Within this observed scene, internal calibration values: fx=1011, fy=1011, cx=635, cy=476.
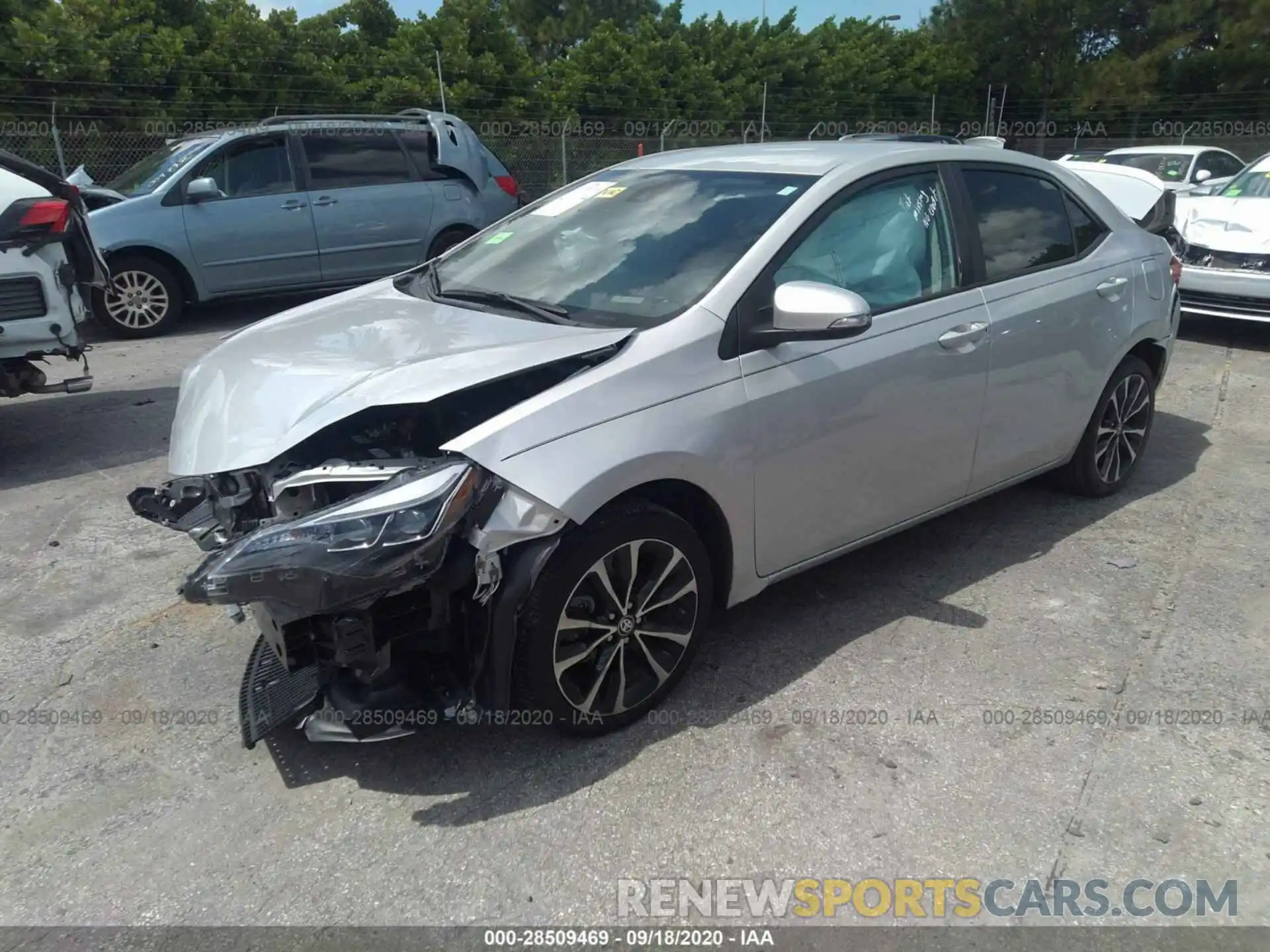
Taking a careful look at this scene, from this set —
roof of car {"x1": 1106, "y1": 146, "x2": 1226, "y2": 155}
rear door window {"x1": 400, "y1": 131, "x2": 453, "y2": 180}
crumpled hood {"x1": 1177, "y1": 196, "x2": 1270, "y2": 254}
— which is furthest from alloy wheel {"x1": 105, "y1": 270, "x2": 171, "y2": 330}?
roof of car {"x1": 1106, "y1": 146, "x2": 1226, "y2": 155}

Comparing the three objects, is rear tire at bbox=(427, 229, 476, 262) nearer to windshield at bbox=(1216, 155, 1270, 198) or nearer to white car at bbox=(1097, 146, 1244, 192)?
windshield at bbox=(1216, 155, 1270, 198)

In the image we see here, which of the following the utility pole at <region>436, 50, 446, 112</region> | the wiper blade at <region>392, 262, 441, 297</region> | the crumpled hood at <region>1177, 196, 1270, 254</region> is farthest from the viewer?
the utility pole at <region>436, 50, 446, 112</region>

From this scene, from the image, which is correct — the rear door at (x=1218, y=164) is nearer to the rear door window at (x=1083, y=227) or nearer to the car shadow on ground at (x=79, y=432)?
the rear door window at (x=1083, y=227)

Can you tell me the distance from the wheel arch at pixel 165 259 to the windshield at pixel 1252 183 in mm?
9710

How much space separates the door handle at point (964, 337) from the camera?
3766mm

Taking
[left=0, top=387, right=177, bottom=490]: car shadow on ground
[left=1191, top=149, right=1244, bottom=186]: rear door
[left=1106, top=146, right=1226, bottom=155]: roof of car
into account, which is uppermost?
[left=1106, top=146, right=1226, bottom=155]: roof of car

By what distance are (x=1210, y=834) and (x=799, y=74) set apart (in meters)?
26.3

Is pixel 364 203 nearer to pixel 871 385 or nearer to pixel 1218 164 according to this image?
pixel 871 385

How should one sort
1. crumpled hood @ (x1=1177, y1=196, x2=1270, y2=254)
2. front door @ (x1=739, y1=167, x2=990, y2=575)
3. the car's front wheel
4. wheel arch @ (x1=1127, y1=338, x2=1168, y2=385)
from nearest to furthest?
the car's front wheel
front door @ (x1=739, y1=167, x2=990, y2=575)
wheel arch @ (x1=1127, y1=338, x2=1168, y2=385)
crumpled hood @ (x1=1177, y1=196, x2=1270, y2=254)

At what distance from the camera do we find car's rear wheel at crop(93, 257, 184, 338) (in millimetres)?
8953

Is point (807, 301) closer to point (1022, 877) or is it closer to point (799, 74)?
point (1022, 877)

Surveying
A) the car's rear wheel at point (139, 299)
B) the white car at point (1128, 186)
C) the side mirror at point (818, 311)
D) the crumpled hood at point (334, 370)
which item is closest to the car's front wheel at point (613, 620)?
the crumpled hood at point (334, 370)

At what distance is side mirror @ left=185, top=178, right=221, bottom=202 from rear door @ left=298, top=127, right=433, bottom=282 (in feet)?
2.95

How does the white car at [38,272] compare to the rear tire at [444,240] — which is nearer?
the white car at [38,272]
